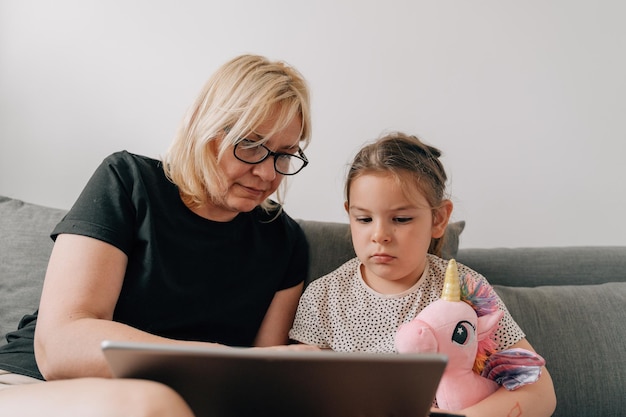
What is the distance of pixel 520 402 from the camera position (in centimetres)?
121

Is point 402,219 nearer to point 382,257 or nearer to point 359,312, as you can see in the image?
point 382,257

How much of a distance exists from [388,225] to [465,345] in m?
0.32

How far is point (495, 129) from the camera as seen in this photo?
1.95 metres

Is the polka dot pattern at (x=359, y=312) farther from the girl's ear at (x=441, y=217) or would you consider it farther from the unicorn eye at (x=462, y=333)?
the unicorn eye at (x=462, y=333)

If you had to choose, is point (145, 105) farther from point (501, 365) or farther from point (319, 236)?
point (501, 365)

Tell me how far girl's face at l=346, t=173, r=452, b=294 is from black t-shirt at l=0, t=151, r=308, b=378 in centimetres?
25

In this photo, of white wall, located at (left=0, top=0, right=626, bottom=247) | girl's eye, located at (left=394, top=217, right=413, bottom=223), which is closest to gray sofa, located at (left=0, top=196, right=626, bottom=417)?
white wall, located at (left=0, top=0, right=626, bottom=247)

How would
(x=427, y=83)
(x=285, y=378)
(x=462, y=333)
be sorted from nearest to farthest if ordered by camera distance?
(x=285, y=378), (x=462, y=333), (x=427, y=83)

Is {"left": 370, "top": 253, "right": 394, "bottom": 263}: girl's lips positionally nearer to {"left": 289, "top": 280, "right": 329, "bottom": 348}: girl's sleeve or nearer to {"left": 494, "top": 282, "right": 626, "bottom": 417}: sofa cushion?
{"left": 289, "top": 280, "right": 329, "bottom": 348}: girl's sleeve

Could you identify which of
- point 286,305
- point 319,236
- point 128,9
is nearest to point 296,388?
point 286,305

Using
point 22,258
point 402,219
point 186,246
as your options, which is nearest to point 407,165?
point 402,219

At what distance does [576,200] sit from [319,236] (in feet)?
2.80

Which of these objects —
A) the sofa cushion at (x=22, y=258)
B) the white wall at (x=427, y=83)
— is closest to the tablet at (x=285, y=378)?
the sofa cushion at (x=22, y=258)

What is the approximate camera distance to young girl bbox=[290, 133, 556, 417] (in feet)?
4.43
